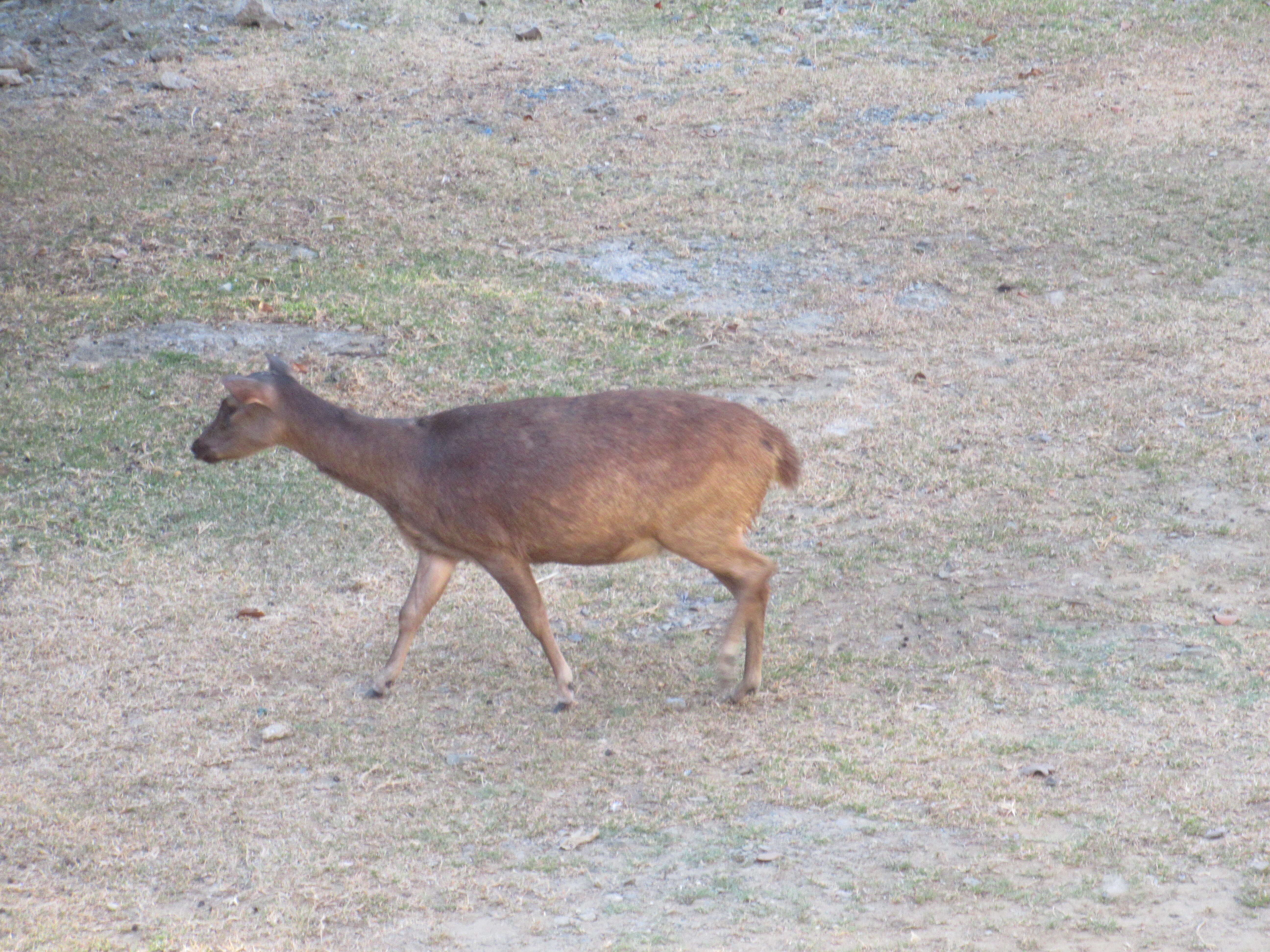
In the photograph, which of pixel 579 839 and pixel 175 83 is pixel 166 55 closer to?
pixel 175 83

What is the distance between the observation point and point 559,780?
5.47 meters

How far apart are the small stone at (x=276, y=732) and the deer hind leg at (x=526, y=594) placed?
100 centimetres

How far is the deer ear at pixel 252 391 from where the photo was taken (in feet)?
20.2

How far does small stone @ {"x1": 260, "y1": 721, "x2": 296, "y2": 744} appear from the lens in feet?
19.0

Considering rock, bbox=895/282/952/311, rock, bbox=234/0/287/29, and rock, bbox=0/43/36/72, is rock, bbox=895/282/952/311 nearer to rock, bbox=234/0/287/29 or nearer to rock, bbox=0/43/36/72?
rock, bbox=234/0/287/29

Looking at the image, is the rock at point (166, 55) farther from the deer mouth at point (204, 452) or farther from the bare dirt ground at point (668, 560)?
the deer mouth at point (204, 452)

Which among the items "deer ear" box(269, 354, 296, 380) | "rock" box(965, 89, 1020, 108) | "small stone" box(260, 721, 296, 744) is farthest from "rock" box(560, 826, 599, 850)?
"rock" box(965, 89, 1020, 108)

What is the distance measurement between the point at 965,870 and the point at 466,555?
242 centimetres

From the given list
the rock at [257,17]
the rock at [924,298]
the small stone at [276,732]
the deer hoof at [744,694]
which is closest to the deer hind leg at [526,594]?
the deer hoof at [744,694]

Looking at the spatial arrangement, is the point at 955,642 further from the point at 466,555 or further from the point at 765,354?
the point at 765,354

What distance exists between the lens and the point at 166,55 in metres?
15.6

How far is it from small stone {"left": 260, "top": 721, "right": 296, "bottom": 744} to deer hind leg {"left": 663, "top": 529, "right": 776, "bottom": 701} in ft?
5.42

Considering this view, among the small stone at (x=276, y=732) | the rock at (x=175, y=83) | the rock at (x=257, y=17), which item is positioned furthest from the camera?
the rock at (x=257, y=17)

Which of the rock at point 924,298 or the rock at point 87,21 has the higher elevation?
the rock at point 924,298
